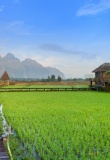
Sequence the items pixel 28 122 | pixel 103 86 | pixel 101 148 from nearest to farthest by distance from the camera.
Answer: pixel 101 148 < pixel 28 122 < pixel 103 86

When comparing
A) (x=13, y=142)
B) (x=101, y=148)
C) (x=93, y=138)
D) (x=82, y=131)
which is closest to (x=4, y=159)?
(x=13, y=142)

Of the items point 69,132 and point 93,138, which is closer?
point 93,138

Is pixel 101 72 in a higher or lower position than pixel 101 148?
higher

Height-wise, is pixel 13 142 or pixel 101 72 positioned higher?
pixel 101 72

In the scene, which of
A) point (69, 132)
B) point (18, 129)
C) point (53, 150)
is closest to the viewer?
point (53, 150)

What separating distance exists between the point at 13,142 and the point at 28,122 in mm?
3181

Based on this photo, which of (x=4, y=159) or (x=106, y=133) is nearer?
(x=4, y=159)

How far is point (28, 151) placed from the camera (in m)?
6.33

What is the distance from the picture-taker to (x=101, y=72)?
4006cm

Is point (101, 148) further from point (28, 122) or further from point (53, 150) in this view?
point (28, 122)

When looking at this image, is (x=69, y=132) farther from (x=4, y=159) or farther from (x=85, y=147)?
(x=4, y=159)

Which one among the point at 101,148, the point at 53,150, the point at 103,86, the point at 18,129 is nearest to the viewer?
the point at 53,150

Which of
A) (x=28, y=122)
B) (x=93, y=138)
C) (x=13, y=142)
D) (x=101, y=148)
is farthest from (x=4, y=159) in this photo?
(x=28, y=122)

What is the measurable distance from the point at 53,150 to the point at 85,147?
0.90 m
